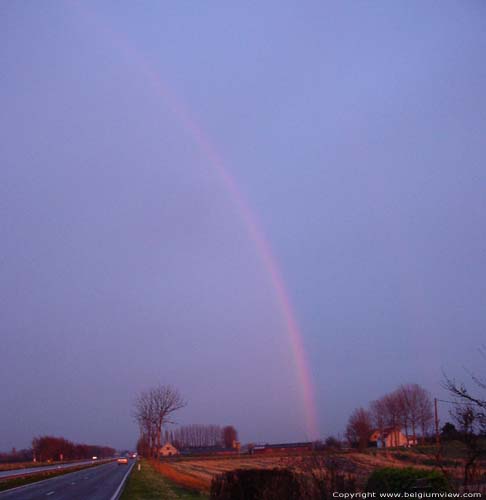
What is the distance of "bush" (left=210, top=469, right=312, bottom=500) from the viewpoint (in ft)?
44.4

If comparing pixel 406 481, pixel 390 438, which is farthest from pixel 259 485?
pixel 390 438

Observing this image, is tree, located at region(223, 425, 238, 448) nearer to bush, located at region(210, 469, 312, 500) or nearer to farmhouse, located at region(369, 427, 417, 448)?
farmhouse, located at region(369, 427, 417, 448)

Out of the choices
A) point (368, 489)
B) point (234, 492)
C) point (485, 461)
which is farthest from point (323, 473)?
point (234, 492)

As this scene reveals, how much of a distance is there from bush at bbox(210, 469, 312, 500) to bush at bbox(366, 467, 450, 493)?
151 cm

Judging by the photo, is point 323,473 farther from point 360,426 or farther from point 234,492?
point 360,426

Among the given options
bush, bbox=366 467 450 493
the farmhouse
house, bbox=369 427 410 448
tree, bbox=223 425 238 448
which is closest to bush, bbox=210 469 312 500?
bush, bbox=366 467 450 493

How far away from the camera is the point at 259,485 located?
15781mm

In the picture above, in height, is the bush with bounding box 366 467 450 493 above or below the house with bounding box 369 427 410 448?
below

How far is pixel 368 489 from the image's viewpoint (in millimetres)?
12305

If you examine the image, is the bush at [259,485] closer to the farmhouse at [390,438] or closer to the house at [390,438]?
the farmhouse at [390,438]

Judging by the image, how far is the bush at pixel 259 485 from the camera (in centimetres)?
1354

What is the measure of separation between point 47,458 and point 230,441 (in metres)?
50.7

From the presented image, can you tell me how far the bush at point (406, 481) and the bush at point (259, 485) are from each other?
1.51 meters

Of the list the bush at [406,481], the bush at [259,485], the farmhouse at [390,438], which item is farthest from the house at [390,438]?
the bush at [406,481]
